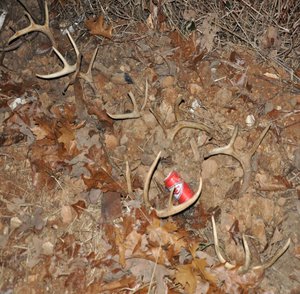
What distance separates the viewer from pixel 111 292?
2736 millimetres

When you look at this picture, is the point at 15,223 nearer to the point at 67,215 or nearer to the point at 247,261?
the point at 67,215

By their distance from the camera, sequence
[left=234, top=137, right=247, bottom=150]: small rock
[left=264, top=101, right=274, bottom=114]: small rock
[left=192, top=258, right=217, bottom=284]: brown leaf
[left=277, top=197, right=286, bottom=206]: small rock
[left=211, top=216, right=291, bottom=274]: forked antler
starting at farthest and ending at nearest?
[left=264, top=101, right=274, bottom=114]: small rock
[left=234, top=137, right=247, bottom=150]: small rock
[left=277, top=197, right=286, bottom=206]: small rock
[left=192, top=258, right=217, bottom=284]: brown leaf
[left=211, top=216, right=291, bottom=274]: forked antler

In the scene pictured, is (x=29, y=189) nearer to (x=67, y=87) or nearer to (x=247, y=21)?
(x=67, y=87)

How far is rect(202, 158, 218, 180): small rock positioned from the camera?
314 cm

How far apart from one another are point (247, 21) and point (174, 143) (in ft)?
4.18

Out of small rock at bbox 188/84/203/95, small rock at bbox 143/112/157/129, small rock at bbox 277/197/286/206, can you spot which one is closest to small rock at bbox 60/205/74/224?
small rock at bbox 143/112/157/129

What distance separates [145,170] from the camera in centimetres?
→ 321

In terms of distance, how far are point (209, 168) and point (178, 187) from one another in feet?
0.96

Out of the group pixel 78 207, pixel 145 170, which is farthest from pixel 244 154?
pixel 78 207

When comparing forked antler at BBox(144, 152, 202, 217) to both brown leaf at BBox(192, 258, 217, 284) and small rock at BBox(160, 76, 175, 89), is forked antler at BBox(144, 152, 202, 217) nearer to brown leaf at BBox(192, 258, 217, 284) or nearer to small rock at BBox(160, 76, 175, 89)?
brown leaf at BBox(192, 258, 217, 284)

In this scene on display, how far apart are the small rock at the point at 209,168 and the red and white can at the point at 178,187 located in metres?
0.18

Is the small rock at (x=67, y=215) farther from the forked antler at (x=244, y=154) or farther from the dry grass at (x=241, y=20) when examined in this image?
the dry grass at (x=241, y=20)

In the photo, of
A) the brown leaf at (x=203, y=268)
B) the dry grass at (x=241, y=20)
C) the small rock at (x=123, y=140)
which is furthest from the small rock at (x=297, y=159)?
the small rock at (x=123, y=140)

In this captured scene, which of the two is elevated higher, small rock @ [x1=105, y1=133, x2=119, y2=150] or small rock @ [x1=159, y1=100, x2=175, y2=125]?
small rock @ [x1=159, y1=100, x2=175, y2=125]
